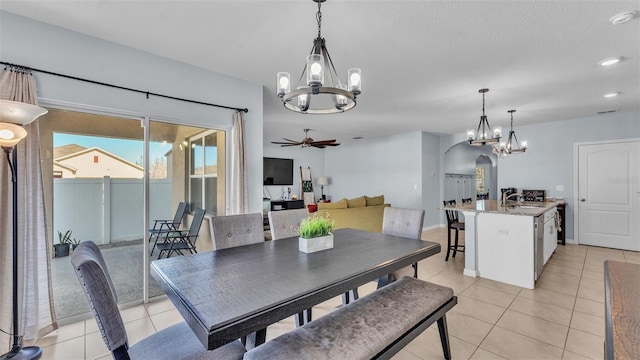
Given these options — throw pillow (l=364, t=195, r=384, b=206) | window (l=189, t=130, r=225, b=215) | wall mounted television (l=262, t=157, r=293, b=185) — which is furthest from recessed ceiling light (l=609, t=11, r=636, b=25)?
wall mounted television (l=262, t=157, r=293, b=185)

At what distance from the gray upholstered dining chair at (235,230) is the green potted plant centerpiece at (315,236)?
0.62 metres

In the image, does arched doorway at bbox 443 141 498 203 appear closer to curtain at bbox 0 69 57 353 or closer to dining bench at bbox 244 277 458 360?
dining bench at bbox 244 277 458 360

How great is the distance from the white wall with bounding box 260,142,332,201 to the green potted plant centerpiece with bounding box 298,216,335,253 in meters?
6.68

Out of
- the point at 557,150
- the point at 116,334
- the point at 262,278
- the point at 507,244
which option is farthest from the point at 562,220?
the point at 116,334

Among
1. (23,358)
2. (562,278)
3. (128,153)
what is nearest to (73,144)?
(128,153)

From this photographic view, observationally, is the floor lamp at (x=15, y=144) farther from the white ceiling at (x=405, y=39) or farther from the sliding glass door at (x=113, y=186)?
the white ceiling at (x=405, y=39)

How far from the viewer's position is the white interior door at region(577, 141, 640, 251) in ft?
16.4

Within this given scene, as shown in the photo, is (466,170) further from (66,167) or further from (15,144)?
(15,144)

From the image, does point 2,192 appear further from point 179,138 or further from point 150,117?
point 179,138

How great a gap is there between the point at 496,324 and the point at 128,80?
416 cm

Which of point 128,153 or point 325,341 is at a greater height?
point 128,153

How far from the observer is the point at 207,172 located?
A: 354 cm

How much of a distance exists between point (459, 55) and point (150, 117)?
322 cm

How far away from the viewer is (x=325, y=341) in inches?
55.1
